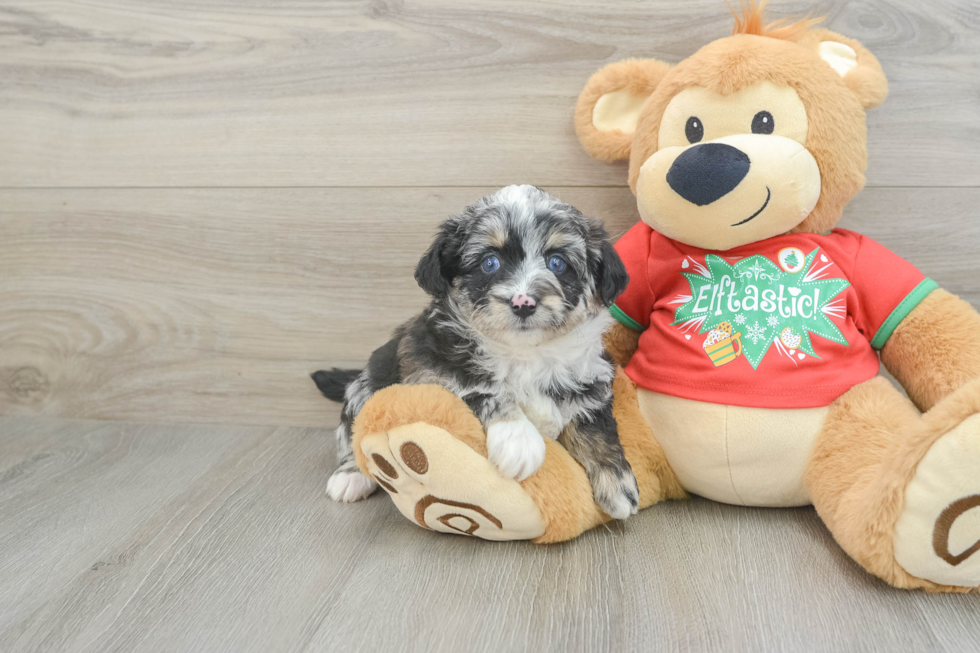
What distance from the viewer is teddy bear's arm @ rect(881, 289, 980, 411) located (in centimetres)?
139

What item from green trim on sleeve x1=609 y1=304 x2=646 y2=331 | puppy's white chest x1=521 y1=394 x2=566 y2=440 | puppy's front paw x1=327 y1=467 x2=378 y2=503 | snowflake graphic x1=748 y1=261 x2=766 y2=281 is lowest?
puppy's front paw x1=327 y1=467 x2=378 y2=503

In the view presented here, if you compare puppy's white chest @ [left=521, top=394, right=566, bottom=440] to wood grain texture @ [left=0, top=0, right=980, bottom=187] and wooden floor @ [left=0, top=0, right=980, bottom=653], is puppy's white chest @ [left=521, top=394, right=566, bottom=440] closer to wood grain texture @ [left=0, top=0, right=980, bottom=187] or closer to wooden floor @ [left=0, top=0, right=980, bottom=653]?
wooden floor @ [left=0, top=0, right=980, bottom=653]

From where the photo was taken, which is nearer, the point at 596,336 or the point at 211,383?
the point at 596,336

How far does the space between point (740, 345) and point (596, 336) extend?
0.31 metres

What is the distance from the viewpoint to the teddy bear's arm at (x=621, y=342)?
1737 mm

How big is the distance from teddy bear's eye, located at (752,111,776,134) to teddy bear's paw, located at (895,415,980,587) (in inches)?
27.2

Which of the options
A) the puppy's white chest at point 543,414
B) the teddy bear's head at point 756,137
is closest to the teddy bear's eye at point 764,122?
the teddy bear's head at point 756,137

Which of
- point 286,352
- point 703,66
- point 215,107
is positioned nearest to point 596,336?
point 703,66

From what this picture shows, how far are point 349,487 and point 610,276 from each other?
0.87 meters

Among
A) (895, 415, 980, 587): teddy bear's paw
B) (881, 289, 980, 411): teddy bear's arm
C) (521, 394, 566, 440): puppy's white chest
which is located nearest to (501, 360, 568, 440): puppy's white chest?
(521, 394, 566, 440): puppy's white chest

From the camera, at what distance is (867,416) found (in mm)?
1371

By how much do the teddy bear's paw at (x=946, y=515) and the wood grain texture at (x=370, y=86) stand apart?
997 mm

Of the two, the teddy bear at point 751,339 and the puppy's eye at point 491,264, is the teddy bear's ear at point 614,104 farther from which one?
the puppy's eye at point 491,264

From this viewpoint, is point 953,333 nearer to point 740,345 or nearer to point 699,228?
point 740,345
